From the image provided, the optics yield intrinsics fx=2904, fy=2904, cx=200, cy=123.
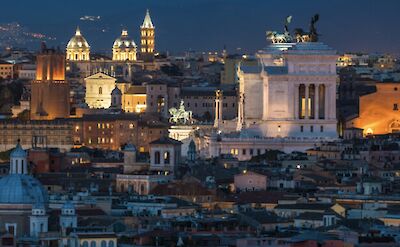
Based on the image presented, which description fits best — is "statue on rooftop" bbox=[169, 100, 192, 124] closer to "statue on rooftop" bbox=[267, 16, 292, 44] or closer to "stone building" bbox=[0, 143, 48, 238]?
"statue on rooftop" bbox=[267, 16, 292, 44]

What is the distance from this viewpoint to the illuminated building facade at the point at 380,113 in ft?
396

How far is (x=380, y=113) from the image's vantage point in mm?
122062

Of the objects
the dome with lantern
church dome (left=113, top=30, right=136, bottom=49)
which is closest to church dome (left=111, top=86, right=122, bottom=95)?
church dome (left=113, top=30, right=136, bottom=49)

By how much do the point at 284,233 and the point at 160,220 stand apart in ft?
22.1

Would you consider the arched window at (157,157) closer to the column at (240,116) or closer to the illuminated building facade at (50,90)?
the column at (240,116)

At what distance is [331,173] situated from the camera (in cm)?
9144

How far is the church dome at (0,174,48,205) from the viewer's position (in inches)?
2931

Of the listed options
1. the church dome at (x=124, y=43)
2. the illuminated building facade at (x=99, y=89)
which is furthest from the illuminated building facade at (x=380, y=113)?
the church dome at (x=124, y=43)

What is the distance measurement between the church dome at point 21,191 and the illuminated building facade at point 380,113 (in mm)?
45158

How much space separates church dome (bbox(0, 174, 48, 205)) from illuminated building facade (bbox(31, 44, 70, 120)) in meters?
57.0

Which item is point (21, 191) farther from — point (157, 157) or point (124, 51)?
point (124, 51)

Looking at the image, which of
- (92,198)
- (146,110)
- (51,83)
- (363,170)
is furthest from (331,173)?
(146,110)

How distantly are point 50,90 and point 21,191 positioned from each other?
201ft

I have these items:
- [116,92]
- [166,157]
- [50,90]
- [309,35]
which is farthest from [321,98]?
[116,92]
